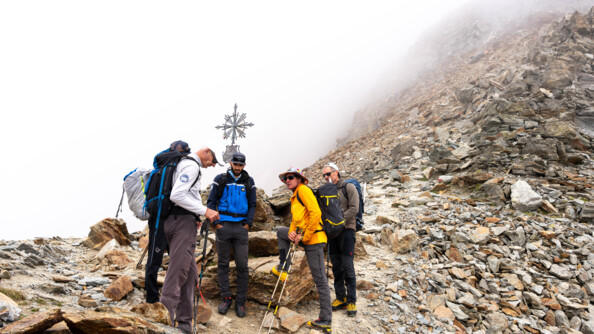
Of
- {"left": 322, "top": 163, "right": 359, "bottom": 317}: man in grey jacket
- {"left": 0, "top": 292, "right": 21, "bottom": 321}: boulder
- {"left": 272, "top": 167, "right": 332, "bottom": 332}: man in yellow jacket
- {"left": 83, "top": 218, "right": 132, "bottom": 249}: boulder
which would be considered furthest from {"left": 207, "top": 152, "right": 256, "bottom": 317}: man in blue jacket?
{"left": 83, "top": 218, "right": 132, "bottom": 249}: boulder

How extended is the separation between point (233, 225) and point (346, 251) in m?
2.50

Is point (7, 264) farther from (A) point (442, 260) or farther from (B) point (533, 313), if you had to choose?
(B) point (533, 313)

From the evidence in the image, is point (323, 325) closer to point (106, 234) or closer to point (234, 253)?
point (234, 253)

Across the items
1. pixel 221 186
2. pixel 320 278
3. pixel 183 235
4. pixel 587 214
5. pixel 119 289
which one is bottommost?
pixel 587 214

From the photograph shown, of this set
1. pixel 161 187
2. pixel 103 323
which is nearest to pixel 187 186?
pixel 161 187

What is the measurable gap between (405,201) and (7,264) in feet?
43.4

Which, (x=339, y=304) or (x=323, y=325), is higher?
(x=323, y=325)

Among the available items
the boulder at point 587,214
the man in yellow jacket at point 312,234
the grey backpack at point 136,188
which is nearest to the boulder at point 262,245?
the man in yellow jacket at point 312,234

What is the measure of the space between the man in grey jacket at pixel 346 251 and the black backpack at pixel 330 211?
540 millimetres

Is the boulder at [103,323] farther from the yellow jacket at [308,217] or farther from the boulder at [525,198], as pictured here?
the boulder at [525,198]

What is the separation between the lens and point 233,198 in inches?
224

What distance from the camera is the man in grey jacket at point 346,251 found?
6.14 m

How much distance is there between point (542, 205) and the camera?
10500 millimetres

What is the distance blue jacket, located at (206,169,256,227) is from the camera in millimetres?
→ 5660
